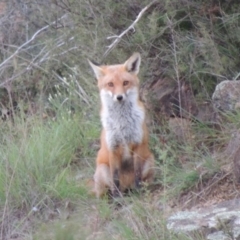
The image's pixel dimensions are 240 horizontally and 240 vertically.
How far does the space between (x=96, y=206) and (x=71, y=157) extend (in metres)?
1.42

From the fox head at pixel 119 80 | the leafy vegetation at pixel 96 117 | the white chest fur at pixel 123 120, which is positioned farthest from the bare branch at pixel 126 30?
the white chest fur at pixel 123 120

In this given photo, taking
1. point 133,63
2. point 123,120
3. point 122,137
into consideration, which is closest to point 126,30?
point 133,63

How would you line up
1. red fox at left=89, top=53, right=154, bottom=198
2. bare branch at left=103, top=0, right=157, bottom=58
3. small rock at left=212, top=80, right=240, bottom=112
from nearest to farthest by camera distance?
red fox at left=89, top=53, right=154, bottom=198
small rock at left=212, top=80, right=240, bottom=112
bare branch at left=103, top=0, right=157, bottom=58

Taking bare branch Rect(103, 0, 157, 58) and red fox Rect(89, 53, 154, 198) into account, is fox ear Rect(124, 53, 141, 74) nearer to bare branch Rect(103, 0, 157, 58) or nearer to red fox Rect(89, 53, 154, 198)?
red fox Rect(89, 53, 154, 198)

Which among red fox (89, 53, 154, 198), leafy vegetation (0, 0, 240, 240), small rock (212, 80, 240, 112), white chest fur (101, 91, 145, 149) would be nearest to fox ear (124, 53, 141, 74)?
red fox (89, 53, 154, 198)

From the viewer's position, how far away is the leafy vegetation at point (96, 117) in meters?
7.04

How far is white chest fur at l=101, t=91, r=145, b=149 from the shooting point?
310 inches

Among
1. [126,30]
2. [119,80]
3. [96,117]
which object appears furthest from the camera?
[96,117]

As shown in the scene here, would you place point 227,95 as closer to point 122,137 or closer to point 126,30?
point 122,137

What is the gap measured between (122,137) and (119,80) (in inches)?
24.1

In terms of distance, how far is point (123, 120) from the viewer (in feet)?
26.0

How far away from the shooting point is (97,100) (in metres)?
9.35

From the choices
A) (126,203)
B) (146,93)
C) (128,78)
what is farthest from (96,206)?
(146,93)

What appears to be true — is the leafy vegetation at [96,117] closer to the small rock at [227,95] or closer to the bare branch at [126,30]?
the bare branch at [126,30]
